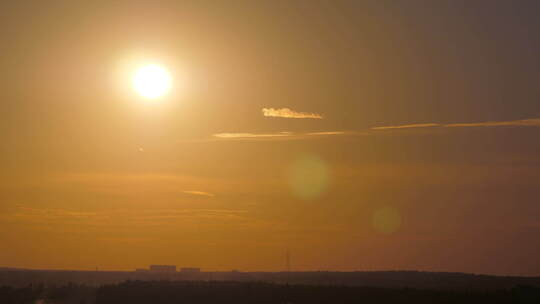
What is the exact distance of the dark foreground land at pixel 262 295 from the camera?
56.1 m

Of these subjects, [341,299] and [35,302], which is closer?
[341,299]

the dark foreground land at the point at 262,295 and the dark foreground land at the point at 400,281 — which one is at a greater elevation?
the dark foreground land at the point at 262,295

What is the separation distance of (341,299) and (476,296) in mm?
9214

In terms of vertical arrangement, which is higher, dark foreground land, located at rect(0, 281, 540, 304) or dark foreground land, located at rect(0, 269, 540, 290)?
dark foreground land, located at rect(0, 281, 540, 304)

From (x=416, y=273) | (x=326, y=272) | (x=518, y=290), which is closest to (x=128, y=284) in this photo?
(x=518, y=290)

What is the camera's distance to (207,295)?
6400 centimetres

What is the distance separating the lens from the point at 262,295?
62.2 m

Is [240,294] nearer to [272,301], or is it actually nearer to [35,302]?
[272,301]

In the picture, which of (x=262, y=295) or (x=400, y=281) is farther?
(x=400, y=281)

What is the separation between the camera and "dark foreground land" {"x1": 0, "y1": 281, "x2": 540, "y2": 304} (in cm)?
5609

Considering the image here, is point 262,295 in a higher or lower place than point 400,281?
higher

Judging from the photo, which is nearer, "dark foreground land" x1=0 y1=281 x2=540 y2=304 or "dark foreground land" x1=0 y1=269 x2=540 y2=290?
"dark foreground land" x1=0 y1=281 x2=540 y2=304

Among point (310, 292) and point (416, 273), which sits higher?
point (310, 292)

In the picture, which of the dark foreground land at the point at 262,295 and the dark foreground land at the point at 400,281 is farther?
the dark foreground land at the point at 400,281
